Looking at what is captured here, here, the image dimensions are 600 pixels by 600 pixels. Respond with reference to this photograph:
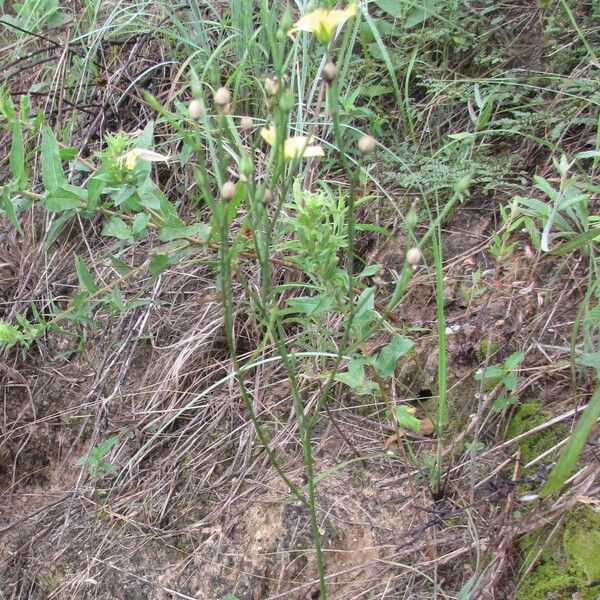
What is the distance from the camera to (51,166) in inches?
55.4

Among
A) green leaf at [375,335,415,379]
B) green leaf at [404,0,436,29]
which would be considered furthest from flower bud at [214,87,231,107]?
green leaf at [404,0,436,29]

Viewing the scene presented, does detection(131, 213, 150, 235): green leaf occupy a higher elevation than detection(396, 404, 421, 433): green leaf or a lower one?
higher

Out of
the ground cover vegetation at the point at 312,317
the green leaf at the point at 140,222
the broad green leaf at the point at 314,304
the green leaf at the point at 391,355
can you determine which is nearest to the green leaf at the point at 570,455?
the ground cover vegetation at the point at 312,317

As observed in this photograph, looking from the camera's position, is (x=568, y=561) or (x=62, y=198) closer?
(x=568, y=561)

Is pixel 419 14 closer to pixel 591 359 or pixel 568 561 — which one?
pixel 591 359

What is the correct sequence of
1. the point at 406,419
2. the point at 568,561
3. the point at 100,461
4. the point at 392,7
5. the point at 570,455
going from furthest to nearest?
1. the point at 392,7
2. the point at 100,461
3. the point at 406,419
4. the point at 568,561
5. the point at 570,455

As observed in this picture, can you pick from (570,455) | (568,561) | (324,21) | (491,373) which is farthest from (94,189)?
(568,561)

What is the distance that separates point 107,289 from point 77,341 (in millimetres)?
654

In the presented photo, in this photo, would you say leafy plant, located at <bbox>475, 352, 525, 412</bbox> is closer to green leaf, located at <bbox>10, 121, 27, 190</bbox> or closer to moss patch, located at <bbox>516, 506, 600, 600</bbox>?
moss patch, located at <bbox>516, 506, 600, 600</bbox>

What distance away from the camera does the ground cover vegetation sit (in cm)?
129

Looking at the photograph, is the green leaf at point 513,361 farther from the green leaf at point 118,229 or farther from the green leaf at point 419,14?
the green leaf at point 419,14

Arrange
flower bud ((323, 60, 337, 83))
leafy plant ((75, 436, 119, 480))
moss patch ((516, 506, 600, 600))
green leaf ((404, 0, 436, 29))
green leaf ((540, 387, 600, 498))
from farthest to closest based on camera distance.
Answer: green leaf ((404, 0, 436, 29)) → leafy plant ((75, 436, 119, 480)) → moss patch ((516, 506, 600, 600)) → green leaf ((540, 387, 600, 498)) → flower bud ((323, 60, 337, 83))

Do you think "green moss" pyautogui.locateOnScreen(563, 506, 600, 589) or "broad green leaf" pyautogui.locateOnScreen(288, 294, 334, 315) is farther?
"broad green leaf" pyautogui.locateOnScreen(288, 294, 334, 315)

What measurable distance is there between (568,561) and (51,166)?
4.01 feet
